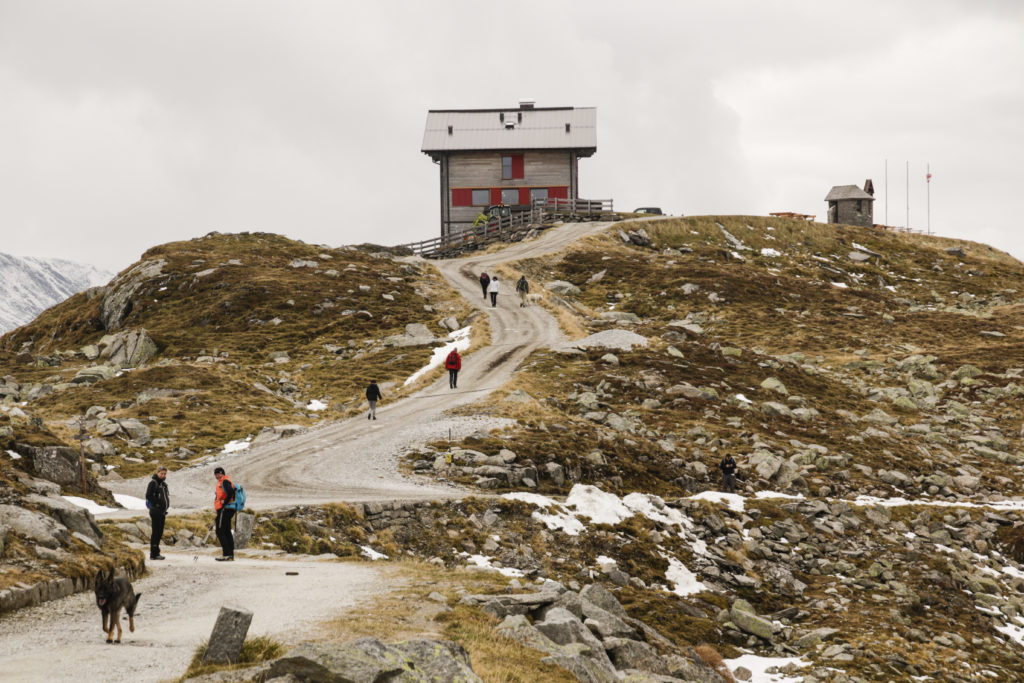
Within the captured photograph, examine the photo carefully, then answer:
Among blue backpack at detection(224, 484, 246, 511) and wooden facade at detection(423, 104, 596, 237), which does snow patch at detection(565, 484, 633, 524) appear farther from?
wooden facade at detection(423, 104, 596, 237)

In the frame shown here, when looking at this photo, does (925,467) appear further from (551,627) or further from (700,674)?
(551,627)

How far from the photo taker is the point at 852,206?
10594cm

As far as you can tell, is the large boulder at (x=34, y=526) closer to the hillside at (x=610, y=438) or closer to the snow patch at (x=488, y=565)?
the hillside at (x=610, y=438)

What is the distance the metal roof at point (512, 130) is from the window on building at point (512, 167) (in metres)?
1.40

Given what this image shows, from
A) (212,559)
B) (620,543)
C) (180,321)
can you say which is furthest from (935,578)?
(180,321)

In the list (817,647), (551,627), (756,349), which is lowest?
(817,647)

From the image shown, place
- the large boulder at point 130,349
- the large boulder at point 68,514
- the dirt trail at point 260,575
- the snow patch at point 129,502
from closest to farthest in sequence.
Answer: the dirt trail at point 260,575, the large boulder at point 68,514, the snow patch at point 129,502, the large boulder at point 130,349

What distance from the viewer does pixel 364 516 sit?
2388cm

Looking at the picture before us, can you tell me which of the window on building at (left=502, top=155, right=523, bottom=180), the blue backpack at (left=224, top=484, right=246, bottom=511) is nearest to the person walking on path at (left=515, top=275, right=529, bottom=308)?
the blue backpack at (left=224, top=484, right=246, bottom=511)

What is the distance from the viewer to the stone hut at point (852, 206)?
106 m

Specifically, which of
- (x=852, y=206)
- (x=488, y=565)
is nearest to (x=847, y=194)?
(x=852, y=206)

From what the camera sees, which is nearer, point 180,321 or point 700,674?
point 700,674

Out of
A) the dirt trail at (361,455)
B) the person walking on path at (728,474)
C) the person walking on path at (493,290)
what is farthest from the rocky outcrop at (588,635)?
the person walking on path at (493,290)

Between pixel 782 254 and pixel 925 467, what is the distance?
177 ft
